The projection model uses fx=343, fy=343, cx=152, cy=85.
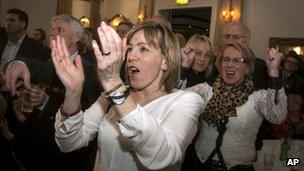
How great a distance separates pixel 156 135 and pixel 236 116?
1.39 meters

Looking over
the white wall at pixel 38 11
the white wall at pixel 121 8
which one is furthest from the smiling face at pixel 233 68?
the white wall at pixel 38 11

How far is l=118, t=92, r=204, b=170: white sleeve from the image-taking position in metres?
1.23

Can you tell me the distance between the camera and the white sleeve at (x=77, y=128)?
1.60 metres

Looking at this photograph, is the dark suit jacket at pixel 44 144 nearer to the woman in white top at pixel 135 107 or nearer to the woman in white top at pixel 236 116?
the woman in white top at pixel 135 107

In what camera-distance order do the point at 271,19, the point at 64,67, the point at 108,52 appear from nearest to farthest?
the point at 108,52, the point at 64,67, the point at 271,19

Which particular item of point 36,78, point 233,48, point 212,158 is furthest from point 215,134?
point 36,78

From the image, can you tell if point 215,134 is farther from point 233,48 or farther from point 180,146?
point 180,146

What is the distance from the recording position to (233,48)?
2.71 m

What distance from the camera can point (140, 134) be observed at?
4.03 feet

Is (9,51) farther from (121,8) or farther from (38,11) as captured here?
(38,11)

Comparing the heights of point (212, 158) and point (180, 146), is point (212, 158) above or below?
below

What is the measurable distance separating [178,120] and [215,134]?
3.85 ft

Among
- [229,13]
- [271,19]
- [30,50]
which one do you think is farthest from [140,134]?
[229,13]

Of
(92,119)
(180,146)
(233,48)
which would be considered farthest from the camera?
(233,48)
